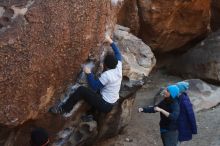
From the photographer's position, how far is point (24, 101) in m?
7.86

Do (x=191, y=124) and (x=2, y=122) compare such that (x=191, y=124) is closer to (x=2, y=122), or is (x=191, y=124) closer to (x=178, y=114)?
(x=178, y=114)

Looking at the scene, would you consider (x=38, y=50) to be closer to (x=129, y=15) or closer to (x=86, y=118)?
(x=86, y=118)

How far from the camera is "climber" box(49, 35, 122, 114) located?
28.4ft

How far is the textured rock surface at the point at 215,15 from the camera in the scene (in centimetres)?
1588

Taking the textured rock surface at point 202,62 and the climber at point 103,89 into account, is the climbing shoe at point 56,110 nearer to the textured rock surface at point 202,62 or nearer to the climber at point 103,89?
the climber at point 103,89

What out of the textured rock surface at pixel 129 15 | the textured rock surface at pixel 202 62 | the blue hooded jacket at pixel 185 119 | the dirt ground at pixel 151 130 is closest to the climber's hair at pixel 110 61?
the blue hooded jacket at pixel 185 119

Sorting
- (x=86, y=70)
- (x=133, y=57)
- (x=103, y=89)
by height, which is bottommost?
(x=133, y=57)

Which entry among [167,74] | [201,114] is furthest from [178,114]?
[167,74]

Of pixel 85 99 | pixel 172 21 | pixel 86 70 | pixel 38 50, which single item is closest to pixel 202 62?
pixel 172 21

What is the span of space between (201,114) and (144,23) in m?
2.50

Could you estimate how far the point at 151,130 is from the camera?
11312 mm

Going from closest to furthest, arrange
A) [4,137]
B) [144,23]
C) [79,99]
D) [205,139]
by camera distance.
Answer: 1. [4,137]
2. [79,99]
3. [205,139]
4. [144,23]

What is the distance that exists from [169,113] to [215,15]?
858 centimetres

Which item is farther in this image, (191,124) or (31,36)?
(191,124)
